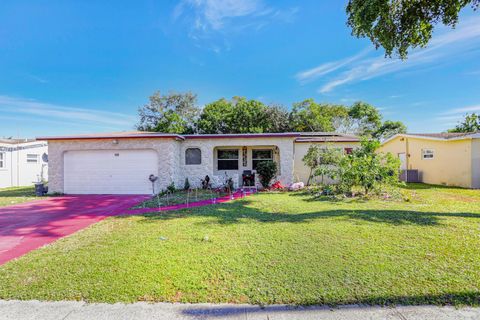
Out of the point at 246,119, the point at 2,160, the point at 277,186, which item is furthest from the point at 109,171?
the point at 246,119

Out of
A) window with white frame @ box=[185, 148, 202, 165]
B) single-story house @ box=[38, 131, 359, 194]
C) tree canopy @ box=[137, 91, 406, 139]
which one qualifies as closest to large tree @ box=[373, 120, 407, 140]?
tree canopy @ box=[137, 91, 406, 139]

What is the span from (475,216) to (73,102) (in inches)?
1081

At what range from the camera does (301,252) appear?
13.9ft

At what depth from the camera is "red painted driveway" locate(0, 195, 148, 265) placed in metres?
5.17

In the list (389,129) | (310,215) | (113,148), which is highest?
(389,129)

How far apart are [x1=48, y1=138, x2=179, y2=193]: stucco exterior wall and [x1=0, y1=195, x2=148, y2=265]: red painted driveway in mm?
2140

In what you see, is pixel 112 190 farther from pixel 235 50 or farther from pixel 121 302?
pixel 235 50

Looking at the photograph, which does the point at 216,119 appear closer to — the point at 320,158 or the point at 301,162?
the point at 301,162

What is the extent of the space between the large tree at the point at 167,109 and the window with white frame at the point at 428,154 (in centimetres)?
2527

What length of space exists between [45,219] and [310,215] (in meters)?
8.65

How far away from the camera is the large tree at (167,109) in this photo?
31562 millimetres

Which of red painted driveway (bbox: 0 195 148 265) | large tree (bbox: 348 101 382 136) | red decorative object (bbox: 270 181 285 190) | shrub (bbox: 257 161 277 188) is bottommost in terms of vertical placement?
red painted driveway (bbox: 0 195 148 265)

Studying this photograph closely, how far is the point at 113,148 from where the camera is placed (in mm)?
12383

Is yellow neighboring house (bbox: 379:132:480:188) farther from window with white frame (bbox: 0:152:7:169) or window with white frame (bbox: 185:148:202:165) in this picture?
window with white frame (bbox: 0:152:7:169)
